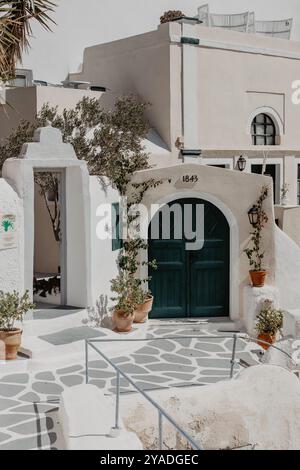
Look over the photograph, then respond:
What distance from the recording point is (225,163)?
2155cm

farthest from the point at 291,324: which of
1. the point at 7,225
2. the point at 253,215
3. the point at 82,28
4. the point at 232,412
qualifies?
the point at 82,28

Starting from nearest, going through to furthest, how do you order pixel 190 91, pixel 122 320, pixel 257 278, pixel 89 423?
pixel 89 423 < pixel 122 320 < pixel 257 278 < pixel 190 91

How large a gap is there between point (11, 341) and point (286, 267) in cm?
745

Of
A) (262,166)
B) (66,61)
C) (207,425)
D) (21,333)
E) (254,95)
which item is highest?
(66,61)

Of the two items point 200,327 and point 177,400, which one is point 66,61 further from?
point 177,400

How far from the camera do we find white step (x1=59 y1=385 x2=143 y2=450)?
8.11 m

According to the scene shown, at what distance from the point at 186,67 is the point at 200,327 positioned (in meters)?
8.48

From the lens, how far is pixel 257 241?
632 inches

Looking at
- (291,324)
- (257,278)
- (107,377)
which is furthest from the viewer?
(257,278)

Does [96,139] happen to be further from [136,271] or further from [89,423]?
[89,423]

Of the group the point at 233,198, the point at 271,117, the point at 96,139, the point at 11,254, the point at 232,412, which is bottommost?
the point at 232,412

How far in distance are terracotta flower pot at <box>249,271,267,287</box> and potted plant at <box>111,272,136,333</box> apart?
300 cm
